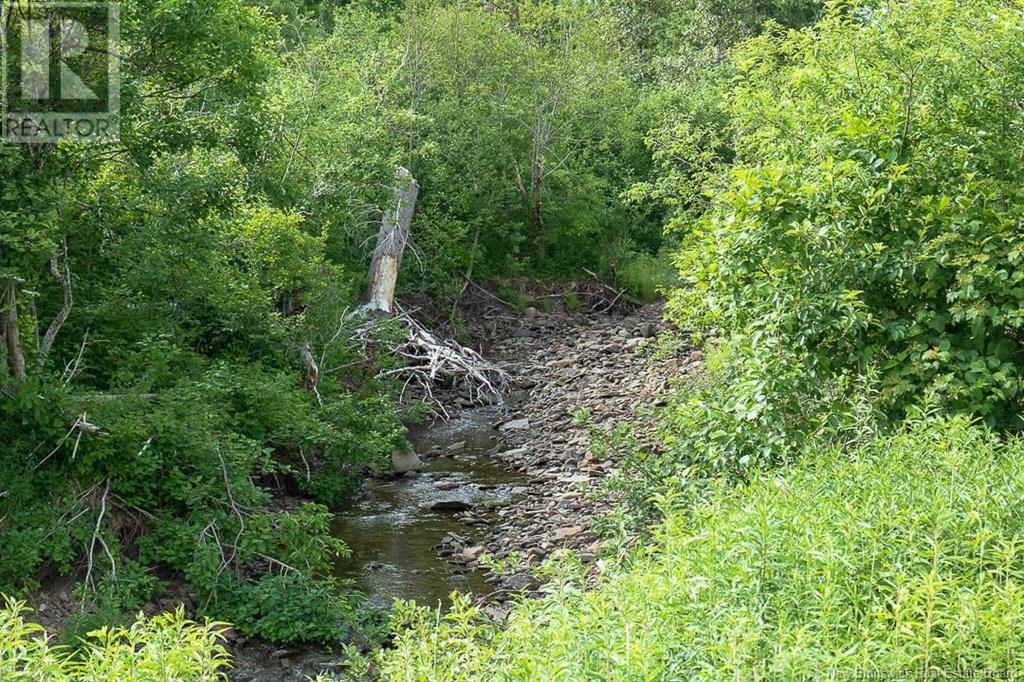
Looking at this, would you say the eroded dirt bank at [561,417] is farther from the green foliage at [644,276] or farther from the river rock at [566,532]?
the green foliage at [644,276]

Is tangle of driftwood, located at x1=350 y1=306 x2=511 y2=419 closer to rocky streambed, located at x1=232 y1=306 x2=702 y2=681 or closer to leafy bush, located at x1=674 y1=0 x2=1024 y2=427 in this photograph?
rocky streambed, located at x1=232 y1=306 x2=702 y2=681

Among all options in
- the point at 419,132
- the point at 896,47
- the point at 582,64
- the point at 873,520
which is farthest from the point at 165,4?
the point at 582,64

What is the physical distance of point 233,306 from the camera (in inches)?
384

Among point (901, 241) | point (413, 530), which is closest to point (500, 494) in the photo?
point (413, 530)

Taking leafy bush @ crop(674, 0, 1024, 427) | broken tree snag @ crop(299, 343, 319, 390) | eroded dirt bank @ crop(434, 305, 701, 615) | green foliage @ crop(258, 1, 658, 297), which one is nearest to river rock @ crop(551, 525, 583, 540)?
eroded dirt bank @ crop(434, 305, 701, 615)

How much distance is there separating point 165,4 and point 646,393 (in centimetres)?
809

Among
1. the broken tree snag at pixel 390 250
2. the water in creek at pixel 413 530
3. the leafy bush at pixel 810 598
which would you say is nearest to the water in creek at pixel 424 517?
the water in creek at pixel 413 530

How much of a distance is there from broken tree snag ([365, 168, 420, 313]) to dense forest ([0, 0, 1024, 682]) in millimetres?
2040

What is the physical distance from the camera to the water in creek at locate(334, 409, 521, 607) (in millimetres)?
8031

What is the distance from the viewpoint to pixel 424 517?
9.60 metres

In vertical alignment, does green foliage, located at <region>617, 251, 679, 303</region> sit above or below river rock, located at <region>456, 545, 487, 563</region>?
below

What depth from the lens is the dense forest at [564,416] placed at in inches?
149

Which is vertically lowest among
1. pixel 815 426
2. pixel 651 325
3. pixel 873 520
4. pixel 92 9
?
pixel 651 325

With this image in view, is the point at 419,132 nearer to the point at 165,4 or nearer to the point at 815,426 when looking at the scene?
the point at 165,4
